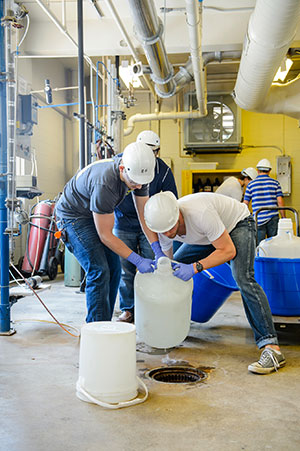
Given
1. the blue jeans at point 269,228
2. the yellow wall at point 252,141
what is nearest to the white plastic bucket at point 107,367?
the blue jeans at point 269,228

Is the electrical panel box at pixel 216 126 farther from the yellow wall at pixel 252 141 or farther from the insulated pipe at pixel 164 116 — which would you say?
the yellow wall at pixel 252 141

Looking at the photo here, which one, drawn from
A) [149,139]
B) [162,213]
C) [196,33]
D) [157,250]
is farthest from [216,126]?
[162,213]

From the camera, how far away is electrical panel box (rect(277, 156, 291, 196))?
8148mm

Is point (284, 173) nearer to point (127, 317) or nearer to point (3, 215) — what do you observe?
point (127, 317)

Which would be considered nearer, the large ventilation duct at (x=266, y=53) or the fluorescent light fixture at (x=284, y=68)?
the large ventilation duct at (x=266, y=53)

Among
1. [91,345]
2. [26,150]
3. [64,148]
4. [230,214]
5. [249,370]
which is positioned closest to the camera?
[91,345]

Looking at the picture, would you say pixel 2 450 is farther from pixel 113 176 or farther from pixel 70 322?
pixel 70 322

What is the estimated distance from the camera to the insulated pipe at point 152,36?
3393mm

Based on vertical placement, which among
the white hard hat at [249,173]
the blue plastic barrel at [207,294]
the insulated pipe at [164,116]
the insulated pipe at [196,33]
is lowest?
the blue plastic barrel at [207,294]

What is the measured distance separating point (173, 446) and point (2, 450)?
1.73 feet

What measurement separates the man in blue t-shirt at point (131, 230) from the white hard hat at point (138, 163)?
87cm

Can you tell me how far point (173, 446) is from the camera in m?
1.44

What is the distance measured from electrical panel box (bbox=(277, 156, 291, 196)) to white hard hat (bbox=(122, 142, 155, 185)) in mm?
6375

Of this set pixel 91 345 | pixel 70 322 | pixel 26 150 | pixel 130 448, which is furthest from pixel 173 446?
pixel 26 150
